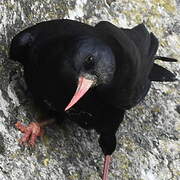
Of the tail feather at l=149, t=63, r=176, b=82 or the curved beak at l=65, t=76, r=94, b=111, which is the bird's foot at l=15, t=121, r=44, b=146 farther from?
the tail feather at l=149, t=63, r=176, b=82

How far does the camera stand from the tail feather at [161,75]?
5.39 meters

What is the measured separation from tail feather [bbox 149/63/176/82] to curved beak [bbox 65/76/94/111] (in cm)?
117

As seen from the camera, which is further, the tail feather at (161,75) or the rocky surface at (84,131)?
the tail feather at (161,75)

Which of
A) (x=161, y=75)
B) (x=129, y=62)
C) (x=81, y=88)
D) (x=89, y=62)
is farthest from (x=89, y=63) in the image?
(x=161, y=75)

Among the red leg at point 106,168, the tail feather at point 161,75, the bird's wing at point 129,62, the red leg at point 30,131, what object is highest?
the bird's wing at point 129,62

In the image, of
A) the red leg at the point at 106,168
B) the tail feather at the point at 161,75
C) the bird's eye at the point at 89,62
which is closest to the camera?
the bird's eye at the point at 89,62

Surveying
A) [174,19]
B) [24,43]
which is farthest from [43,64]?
[174,19]

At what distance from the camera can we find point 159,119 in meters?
5.41

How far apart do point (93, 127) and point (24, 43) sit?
0.88 meters

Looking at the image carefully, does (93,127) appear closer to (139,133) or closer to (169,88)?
(139,133)

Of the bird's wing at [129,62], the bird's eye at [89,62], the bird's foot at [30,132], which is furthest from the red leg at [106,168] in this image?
the bird's eye at [89,62]

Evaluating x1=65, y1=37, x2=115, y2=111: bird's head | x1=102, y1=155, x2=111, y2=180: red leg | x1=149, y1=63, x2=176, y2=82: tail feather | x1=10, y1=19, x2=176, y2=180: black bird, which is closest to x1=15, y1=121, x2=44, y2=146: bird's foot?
x1=10, y1=19, x2=176, y2=180: black bird

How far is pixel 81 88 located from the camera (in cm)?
435

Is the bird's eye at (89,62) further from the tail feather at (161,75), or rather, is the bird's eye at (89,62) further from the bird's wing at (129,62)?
the tail feather at (161,75)
